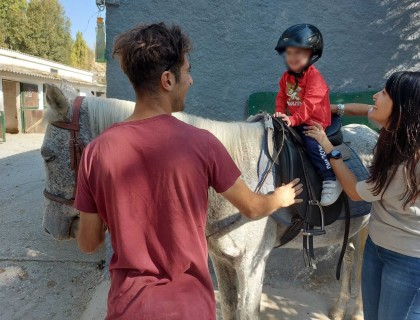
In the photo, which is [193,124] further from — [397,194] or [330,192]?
[397,194]

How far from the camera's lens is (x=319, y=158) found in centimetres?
213

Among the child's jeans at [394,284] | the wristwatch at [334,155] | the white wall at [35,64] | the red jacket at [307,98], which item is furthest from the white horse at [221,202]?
the white wall at [35,64]

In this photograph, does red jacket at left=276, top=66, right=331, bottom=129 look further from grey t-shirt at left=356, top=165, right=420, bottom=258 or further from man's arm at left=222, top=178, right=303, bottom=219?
man's arm at left=222, top=178, right=303, bottom=219

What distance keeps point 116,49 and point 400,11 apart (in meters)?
4.01

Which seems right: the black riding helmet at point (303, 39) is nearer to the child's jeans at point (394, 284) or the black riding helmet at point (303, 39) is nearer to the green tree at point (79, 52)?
the child's jeans at point (394, 284)

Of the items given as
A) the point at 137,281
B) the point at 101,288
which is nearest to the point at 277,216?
the point at 137,281

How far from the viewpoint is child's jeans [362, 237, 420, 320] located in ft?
5.34

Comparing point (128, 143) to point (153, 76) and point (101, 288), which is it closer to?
point (153, 76)

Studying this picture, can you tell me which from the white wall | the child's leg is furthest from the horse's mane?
the white wall

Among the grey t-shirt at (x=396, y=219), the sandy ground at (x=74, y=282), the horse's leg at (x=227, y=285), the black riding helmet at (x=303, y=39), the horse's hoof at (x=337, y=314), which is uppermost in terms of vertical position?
the black riding helmet at (x=303, y=39)

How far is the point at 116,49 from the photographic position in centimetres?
114

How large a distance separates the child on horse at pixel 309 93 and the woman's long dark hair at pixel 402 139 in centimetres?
41

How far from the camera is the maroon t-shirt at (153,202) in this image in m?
1.07

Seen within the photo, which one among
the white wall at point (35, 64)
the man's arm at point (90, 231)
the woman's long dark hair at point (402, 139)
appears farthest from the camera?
the white wall at point (35, 64)
